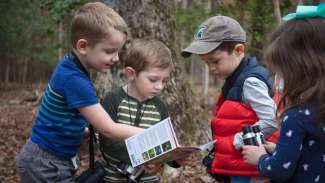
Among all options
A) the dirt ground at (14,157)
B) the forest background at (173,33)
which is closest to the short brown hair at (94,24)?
the forest background at (173,33)

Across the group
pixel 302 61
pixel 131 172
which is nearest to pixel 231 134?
pixel 131 172

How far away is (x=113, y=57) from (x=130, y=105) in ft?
1.46

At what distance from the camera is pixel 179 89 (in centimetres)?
558

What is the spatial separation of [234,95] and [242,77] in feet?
0.40

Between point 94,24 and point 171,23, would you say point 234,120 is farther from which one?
point 171,23

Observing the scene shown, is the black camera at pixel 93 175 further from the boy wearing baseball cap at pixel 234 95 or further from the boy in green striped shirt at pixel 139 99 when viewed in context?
the boy wearing baseball cap at pixel 234 95

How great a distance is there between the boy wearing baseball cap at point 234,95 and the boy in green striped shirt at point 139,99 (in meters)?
0.24

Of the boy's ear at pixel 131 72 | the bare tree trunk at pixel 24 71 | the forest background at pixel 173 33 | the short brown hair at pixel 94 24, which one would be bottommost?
the bare tree trunk at pixel 24 71

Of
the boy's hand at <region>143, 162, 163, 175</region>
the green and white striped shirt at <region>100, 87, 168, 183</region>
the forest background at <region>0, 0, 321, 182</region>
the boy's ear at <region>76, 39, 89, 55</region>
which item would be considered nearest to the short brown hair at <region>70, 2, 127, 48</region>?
the boy's ear at <region>76, 39, 89, 55</region>

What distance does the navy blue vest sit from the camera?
9.86 ft

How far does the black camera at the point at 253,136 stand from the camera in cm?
274

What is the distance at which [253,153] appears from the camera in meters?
2.69

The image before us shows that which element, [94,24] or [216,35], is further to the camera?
[216,35]

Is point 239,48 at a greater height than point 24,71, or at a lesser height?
greater
